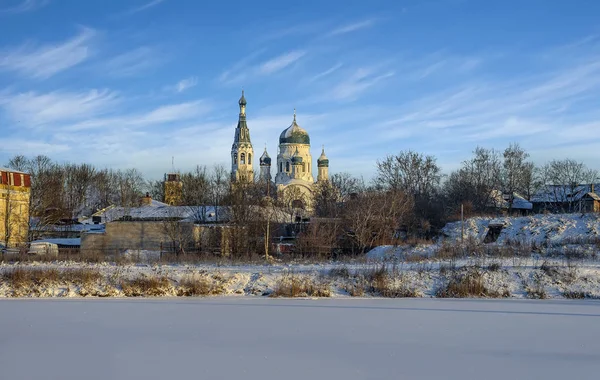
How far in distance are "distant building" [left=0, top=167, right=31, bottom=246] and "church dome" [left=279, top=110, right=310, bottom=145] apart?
165 ft

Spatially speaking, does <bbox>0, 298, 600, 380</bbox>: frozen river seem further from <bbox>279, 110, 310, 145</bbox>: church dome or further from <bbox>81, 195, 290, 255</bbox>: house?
<bbox>279, 110, 310, 145</bbox>: church dome

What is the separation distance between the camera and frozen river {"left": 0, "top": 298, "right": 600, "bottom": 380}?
838 cm

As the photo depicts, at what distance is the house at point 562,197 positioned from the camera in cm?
5691

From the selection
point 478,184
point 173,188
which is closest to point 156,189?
point 173,188

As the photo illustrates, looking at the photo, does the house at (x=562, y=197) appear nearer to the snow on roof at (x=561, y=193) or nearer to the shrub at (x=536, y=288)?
the snow on roof at (x=561, y=193)

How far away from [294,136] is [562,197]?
42667 millimetres

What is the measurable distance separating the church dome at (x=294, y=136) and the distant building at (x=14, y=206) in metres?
50.3

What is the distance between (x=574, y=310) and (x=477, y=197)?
144 feet

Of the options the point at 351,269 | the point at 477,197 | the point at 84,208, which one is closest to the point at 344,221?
the point at 351,269

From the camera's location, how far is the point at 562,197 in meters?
60.7

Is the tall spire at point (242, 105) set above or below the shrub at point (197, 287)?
above

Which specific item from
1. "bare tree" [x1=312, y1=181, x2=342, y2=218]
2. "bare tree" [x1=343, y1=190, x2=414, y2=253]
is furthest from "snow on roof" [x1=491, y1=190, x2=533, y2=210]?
"bare tree" [x1=343, y1=190, x2=414, y2=253]

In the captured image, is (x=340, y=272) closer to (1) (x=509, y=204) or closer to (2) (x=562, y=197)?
(1) (x=509, y=204)

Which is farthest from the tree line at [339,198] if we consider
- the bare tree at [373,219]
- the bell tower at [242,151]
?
the bell tower at [242,151]
